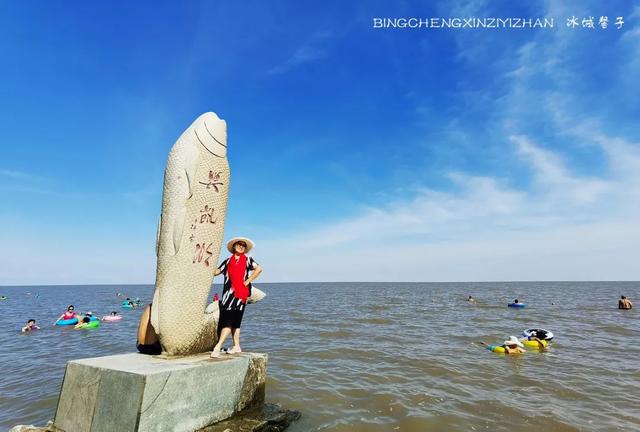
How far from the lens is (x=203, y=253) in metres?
5.68

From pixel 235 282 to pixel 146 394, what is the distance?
2.15 metres

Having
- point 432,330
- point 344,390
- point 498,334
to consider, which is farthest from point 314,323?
point 344,390

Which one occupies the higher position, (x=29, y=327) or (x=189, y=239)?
(x=189, y=239)

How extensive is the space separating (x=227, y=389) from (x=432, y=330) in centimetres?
1513

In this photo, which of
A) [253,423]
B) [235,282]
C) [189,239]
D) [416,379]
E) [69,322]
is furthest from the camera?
[69,322]

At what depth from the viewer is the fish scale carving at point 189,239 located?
542cm

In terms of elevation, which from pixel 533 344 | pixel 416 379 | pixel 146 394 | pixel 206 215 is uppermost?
pixel 206 215

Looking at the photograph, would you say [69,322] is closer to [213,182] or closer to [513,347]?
[213,182]

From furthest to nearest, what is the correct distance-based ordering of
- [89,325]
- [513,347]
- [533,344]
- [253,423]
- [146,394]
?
[89,325]
[533,344]
[513,347]
[253,423]
[146,394]

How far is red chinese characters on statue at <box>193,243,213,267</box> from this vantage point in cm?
560

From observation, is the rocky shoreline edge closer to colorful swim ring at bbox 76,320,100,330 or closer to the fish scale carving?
the fish scale carving

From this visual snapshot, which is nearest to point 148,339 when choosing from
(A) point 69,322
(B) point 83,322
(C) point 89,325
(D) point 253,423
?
(D) point 253,423

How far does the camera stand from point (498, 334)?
17625mm

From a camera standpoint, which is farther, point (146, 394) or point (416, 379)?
point (416, 379)
